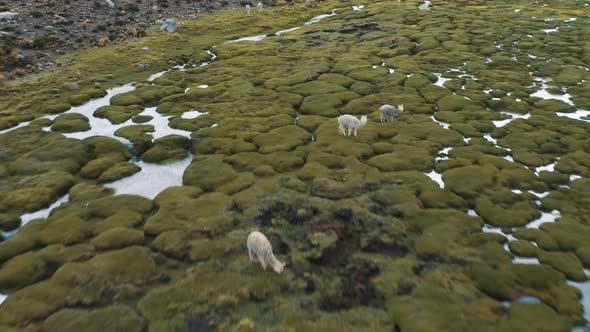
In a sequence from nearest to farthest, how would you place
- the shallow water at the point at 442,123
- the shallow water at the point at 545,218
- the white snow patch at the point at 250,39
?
the shallow water at the point at 545,218 < the shallow water at the point at 442,123 < the white snow patch at the point at 250,39

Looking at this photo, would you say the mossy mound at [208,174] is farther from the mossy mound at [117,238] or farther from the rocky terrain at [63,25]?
the rocky terrain at [63,25]

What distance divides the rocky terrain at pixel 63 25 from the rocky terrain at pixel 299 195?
10.9ft

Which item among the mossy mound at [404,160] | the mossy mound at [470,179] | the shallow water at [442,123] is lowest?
the shallow water at [442,123]

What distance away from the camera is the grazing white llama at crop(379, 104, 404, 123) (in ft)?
86.7

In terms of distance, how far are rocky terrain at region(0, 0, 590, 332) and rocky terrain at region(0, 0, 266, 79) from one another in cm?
333

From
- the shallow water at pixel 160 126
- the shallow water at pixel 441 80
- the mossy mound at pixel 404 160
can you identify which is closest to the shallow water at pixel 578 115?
the shallow water at pixel 441 80

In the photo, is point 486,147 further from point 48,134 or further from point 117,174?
point 48,134

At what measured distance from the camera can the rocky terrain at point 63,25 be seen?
39.6 m

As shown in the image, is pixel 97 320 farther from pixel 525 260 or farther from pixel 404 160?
pixel 404 160

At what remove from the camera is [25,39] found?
41.4 metres

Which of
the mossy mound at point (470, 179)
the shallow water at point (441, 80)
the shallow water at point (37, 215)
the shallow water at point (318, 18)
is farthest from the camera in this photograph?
the shallow water at point (318, 18)

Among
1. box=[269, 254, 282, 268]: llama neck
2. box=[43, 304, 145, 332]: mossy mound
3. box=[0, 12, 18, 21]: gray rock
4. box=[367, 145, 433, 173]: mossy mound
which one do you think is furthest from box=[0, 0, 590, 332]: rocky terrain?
box=[0, 12, 18, 21]: gray rock

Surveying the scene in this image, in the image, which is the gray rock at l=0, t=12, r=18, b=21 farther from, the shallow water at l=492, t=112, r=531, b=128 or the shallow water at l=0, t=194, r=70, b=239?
the shallow water at l=492, t=112, r=531, b=128

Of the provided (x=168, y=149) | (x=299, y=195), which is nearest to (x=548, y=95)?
(x=299, y=195)
